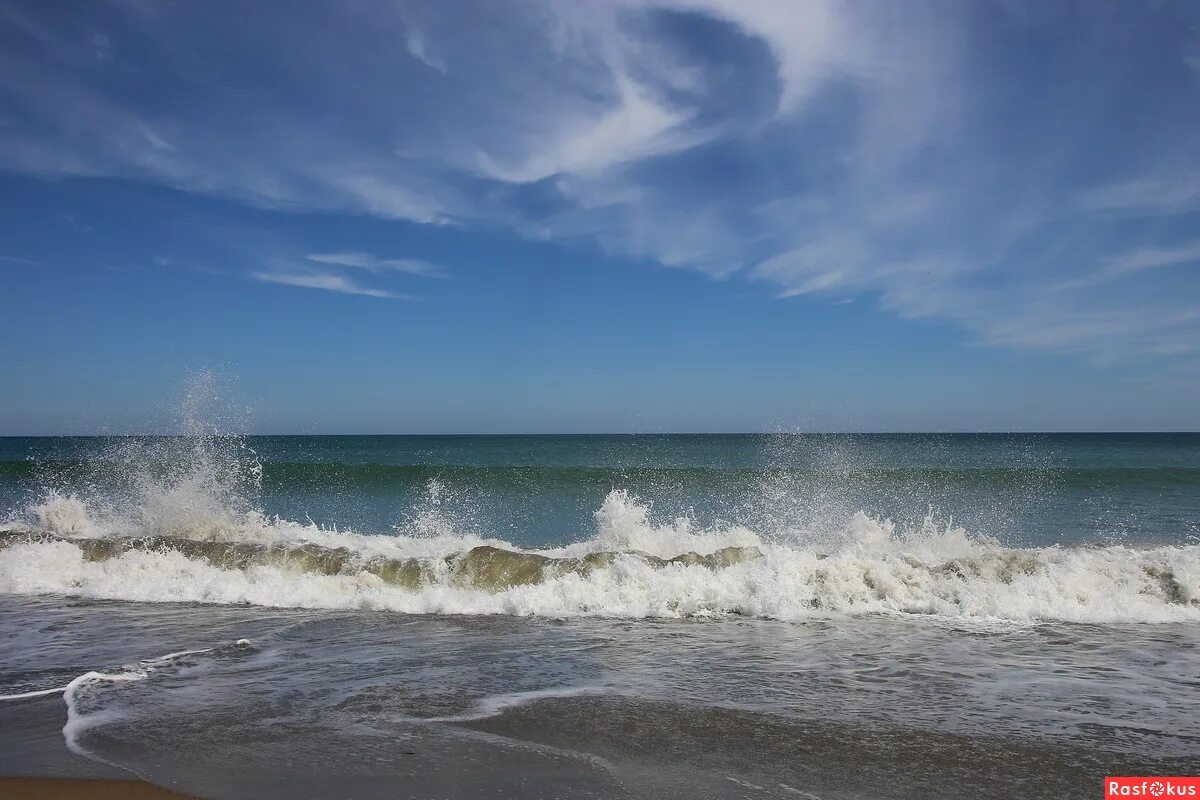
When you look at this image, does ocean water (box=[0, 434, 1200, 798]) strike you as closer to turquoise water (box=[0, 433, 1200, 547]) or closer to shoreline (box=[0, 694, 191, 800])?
shoreline (box=[0, 694, 191, 800])

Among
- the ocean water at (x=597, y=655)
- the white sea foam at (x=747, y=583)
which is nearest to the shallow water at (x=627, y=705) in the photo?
the ocean water at (x=597, y=655)

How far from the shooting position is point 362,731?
17.8ft

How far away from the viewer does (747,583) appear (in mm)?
10062

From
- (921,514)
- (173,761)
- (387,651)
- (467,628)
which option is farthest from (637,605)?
(921,514)

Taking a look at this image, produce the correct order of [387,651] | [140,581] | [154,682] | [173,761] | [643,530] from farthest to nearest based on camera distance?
1. [643,530]
2. [140,581]
3. [387,651]
4. [154,682]
5. [173,761]

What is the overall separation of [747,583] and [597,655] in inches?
126

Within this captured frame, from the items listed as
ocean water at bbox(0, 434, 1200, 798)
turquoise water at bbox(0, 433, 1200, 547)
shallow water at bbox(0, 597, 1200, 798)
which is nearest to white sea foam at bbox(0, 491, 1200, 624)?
ocean water at bbox(0, 434, 1200, 798)

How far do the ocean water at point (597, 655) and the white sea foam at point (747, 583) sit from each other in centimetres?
4

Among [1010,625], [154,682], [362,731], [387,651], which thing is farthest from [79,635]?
[1010,625]

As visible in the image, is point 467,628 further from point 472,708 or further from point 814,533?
point 814,533

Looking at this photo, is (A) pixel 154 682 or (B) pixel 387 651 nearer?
(A) pixel 154 682

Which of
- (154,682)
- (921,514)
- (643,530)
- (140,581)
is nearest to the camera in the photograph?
(154,682)

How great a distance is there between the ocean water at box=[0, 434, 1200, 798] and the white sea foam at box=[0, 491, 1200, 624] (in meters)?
0.04

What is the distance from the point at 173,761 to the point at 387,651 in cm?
299
